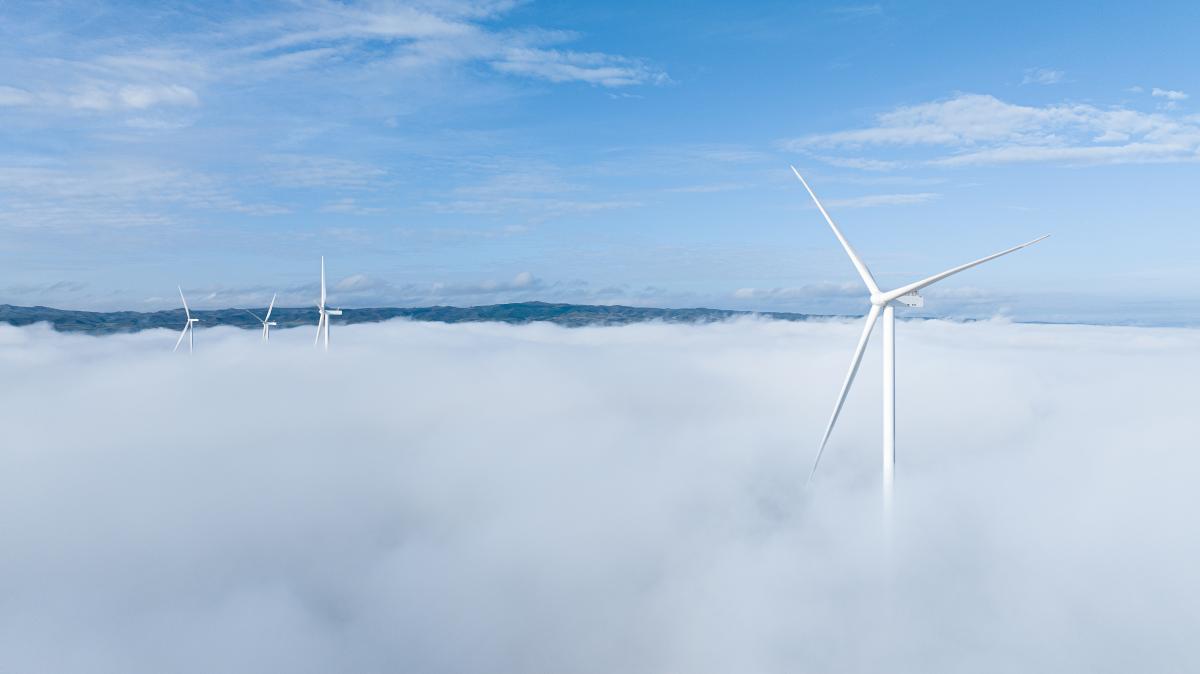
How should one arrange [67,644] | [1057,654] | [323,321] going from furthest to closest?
[67,644] < [323,321] < [1057,654]

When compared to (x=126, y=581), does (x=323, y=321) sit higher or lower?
higher

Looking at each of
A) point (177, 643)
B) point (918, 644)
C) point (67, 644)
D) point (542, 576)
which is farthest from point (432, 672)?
point (918, 644)

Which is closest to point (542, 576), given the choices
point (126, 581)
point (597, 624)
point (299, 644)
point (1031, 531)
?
point (597, 624)

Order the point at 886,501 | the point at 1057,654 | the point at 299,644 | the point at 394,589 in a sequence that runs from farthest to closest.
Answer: the point at 394,589 < the point at 299,644 < the point at 1057,654 < the point at 886,501

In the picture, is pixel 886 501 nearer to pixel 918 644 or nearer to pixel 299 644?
pixel 918 644

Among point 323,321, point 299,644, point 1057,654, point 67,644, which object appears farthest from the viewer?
point 299,644

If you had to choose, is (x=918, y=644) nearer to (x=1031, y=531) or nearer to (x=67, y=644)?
(x=1031, y=531)

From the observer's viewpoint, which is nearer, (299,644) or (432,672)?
(432,672)

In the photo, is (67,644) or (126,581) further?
(126,581)

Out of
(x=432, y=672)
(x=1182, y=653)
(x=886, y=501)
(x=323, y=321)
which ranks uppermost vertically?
(x=323, y=321)
